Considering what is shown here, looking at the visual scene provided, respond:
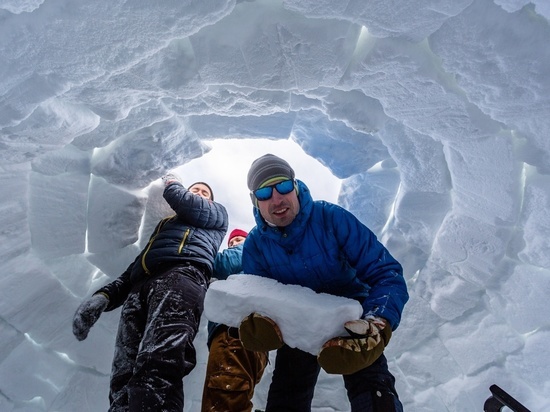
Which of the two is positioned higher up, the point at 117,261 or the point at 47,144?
the point at 47,144

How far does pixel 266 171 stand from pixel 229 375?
98cm

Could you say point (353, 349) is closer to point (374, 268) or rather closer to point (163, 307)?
point (374, 268)

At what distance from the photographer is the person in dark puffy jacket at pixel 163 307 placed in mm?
1584

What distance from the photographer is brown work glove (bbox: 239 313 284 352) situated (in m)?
1.47

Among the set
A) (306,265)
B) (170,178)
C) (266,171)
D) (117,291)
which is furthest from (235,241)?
(306,265)

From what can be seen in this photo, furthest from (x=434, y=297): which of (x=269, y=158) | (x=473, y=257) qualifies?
(x=269, y=158)

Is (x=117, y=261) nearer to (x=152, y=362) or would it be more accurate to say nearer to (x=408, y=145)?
(x=152, y=362)

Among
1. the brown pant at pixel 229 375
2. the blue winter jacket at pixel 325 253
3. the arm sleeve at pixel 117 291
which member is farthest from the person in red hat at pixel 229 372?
the arm sleeve at pixel 117 291

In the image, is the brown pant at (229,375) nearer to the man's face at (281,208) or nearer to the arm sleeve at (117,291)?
the man's face at (281,208)

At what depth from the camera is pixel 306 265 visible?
5.63 feet

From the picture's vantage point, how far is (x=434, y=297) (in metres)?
3.17

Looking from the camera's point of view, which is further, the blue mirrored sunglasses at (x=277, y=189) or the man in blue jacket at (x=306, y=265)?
the blue mirrored sunglasses at (x=277, y=189)

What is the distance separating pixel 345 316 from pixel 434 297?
2133mm

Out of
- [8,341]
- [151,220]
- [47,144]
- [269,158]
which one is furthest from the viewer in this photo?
[151,220]
